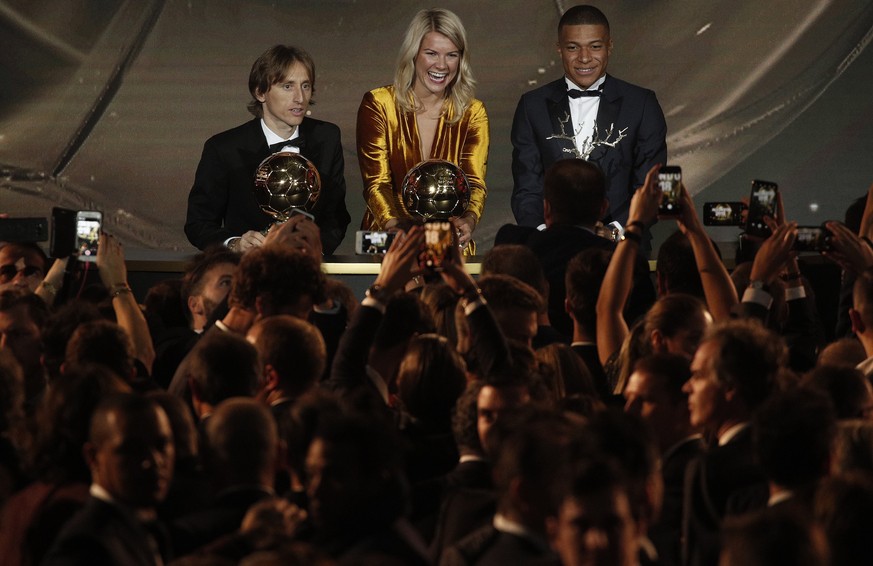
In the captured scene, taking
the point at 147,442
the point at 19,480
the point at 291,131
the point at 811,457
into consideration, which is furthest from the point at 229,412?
the point at 291,131

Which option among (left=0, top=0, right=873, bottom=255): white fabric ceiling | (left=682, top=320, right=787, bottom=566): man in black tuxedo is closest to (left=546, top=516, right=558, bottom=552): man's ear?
(left=682, top=320, right=787, bottom=566): man in black tuxedo

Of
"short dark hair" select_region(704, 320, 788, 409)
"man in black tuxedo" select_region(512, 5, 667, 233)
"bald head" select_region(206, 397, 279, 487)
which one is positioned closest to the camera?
"bald head" select_region(206, 397, 279, 487)

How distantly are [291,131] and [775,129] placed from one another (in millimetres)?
3724

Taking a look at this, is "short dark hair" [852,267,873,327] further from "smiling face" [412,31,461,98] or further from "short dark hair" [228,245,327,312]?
"smiling face" [412,31,461,98]

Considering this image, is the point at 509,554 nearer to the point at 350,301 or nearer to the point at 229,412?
the point at 229,412

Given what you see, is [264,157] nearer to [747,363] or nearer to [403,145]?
[403,145]

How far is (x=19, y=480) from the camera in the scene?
3.54 meters

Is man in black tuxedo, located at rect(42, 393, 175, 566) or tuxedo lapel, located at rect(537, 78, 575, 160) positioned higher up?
tuxedo lapel, located at rect(537, 78, 575, 160)

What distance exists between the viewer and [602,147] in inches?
289

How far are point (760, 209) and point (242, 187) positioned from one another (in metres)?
2.73

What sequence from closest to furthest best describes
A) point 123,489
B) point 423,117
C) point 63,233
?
point 123,489
point 63,233
point 423,117

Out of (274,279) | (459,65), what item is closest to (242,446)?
(274,279)

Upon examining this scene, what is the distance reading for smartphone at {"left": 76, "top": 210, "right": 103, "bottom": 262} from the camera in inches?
210

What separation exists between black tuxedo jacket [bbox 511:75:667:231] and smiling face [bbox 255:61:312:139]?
100cm
